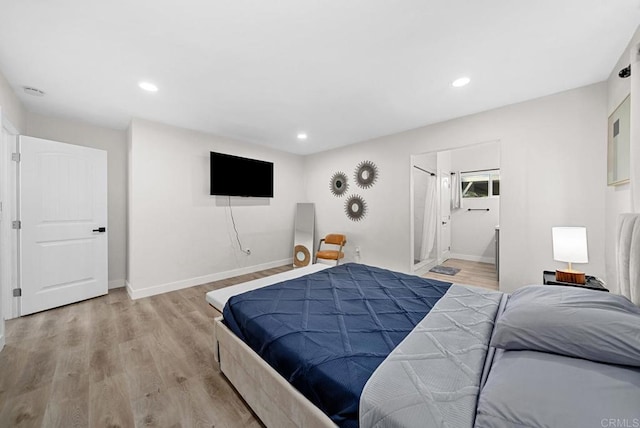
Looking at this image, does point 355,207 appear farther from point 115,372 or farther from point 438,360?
point 115,372

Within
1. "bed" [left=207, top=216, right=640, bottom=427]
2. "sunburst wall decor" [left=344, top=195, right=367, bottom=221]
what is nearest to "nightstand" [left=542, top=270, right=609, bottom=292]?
"bed" [left=207, top=216, right=640, bottom=427]

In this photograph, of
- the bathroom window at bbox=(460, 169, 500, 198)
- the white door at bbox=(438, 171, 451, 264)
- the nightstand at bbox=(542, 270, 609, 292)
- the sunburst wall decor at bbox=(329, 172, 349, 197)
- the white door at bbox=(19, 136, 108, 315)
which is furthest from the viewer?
the bathroom window at bbox=(460, 169, 500, 198)

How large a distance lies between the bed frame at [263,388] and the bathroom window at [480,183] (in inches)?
241

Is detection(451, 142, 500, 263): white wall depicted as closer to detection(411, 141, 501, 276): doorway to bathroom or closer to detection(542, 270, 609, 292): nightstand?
detection(411, 141, 501, 276): doorway to bathroom

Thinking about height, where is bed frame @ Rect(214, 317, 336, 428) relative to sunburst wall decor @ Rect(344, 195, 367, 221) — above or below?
below

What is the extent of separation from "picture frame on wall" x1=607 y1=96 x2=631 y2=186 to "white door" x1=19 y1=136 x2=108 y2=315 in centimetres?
561

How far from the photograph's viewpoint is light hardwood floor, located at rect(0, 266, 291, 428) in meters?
1.43

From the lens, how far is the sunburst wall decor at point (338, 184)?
15.6 feet

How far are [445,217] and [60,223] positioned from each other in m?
6.78

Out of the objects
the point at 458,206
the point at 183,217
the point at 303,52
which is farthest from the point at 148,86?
the point at 458,206

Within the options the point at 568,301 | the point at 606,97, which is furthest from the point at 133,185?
the point at 606,97

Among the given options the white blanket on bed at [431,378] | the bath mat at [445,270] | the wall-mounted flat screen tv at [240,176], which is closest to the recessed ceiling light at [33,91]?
the wall-mounted flat screen tv at [240,176]

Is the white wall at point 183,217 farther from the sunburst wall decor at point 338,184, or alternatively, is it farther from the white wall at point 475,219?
the white wall at point 475,219

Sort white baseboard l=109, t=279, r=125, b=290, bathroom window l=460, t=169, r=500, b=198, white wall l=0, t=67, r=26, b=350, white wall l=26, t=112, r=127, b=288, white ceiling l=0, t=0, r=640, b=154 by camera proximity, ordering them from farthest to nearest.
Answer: bathroom window l=460, t=169, r=500, b=198 → white baseboard l=109, t=279, r=125, b=290 → white wall l=26, t=112, r=127, b=288 → white wall l=0, t=67, r=26, b=350 → white ceiling l=0, t=0, r=640, b=154
